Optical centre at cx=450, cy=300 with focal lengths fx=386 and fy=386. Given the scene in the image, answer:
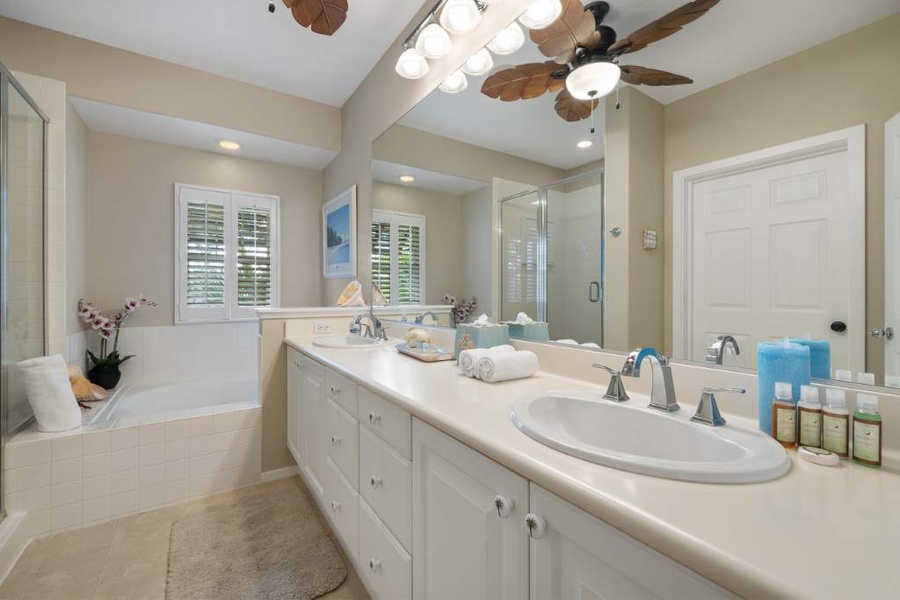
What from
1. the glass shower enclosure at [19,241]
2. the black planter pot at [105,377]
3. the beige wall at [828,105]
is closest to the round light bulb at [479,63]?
the beige wall at [828,105]

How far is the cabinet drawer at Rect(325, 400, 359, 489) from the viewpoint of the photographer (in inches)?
53.7

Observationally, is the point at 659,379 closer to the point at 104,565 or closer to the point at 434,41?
the point at 434,41

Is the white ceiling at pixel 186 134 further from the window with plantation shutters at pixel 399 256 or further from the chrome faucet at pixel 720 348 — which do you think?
the chrome faucet at pixel 720 348

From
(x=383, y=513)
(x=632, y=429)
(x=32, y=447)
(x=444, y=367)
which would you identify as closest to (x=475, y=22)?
(x=444, y=367)

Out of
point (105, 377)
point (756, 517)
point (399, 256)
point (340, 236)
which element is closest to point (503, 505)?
point (756, 517)

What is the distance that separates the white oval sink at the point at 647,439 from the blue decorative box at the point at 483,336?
0.47m

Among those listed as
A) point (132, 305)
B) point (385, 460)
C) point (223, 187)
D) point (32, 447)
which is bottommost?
point (32, 447)

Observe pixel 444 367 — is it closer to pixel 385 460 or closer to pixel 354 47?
pixel 385 460

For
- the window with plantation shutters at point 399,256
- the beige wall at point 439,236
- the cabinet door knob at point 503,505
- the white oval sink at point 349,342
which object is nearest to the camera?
the cabinet door knob at point 503,505

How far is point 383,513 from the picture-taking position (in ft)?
3.81

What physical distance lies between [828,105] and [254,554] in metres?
2.36

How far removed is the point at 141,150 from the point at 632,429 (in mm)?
3771

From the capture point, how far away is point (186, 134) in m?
2.86

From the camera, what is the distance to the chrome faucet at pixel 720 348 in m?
0.91
